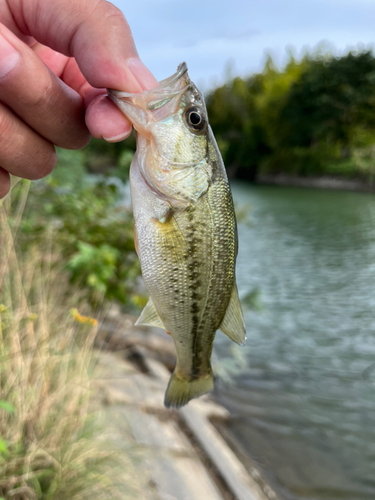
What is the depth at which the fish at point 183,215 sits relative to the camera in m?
1.50

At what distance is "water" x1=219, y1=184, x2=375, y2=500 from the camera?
189 inches

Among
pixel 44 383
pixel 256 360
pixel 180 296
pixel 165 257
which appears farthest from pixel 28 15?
pixel 256 360

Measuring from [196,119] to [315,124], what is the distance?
46020mm

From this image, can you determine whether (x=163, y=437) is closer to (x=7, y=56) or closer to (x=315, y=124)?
(x=7, y=56)

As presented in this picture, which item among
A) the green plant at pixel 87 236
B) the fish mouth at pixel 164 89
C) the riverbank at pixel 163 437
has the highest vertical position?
the fish mouth at pixel 164 89

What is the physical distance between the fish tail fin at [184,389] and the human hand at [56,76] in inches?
37.9

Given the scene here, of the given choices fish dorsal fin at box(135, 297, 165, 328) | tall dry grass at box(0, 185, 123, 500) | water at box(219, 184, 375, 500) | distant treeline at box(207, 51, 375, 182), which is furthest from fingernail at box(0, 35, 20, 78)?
distant treeline at box(207, 51, 375, 182)

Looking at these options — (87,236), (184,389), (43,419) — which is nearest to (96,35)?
(184,389)

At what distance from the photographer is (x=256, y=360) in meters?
7.02

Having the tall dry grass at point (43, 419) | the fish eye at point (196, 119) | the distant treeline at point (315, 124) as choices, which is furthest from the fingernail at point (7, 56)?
the distant treeline at point (315, 124)

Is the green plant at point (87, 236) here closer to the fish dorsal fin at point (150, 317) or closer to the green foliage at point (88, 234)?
the green foliage at point (88, 234)

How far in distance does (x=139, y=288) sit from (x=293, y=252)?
8442 millimetres

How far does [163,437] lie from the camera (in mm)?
3979

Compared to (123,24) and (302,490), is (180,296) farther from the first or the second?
(302,490)
